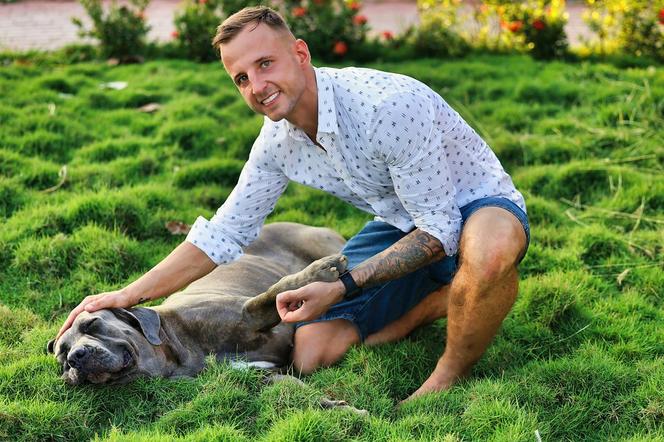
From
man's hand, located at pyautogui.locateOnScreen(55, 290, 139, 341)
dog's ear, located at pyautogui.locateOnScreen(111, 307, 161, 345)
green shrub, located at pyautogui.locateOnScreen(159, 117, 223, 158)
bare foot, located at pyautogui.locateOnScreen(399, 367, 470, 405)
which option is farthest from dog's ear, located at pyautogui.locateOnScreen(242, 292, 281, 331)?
green shrub, located at pyautogui.locateOnScreen(159, 117, 223, 158)

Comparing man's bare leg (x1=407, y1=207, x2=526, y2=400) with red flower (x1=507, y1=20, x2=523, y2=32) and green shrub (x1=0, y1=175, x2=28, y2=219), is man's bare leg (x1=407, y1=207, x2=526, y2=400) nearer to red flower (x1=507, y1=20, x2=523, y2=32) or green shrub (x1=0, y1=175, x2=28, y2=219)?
green shrub (x1=0, y1=175, x2=28, y2=219)

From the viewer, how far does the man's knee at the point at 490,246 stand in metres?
3.93

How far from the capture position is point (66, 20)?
11.3 meters

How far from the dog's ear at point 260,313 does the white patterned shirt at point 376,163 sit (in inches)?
10.1

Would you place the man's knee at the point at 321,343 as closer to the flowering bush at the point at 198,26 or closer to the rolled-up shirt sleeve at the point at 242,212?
the rolled-up shirt sleeve at the point at 242,212

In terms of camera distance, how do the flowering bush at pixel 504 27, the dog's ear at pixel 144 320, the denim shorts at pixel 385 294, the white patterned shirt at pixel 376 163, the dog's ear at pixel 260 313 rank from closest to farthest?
the white patterned shirt at pixel 376 163
the dog's ear at pixel 144 320
the dog's ear at pixel 260 313
the denim shorts at pixel 385 294
the flowering bush at pixel 504 27

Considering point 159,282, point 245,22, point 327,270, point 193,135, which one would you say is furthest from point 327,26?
point 327,270

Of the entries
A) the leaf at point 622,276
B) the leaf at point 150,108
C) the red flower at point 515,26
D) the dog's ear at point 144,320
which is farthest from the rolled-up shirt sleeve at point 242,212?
the red flower at point 515,26

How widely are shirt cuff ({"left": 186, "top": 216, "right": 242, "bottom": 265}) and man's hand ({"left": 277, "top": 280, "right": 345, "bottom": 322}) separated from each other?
546mm

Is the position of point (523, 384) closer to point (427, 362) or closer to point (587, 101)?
point (427, 362)

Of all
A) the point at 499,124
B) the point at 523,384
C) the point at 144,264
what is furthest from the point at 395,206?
the point at 499,124

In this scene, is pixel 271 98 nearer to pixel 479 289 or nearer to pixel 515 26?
pixel 479 289

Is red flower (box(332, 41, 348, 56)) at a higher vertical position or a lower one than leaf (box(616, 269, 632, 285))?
higher

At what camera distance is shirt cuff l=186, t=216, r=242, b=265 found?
4328 mm
